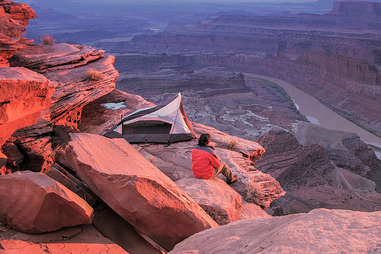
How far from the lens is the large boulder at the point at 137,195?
3.14 meters

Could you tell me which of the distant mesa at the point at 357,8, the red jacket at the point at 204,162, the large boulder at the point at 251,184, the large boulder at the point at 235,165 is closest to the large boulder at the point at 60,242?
the red jacket at the point at 204,162

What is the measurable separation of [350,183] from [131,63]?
51.4 m

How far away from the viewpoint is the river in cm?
3281

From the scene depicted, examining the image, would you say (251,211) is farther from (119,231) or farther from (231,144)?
(231,144)

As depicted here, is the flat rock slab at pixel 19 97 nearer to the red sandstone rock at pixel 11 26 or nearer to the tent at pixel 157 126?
the tent at pixel 157 126

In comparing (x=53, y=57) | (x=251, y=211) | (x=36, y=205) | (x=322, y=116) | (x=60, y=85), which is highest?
(x=53, y=57)

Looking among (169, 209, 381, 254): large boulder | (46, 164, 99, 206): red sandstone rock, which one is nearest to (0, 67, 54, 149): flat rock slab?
(46, 164, 99, 206): red sandstone rock

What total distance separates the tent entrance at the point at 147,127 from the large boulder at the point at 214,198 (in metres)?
3.23

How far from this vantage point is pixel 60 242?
274cm

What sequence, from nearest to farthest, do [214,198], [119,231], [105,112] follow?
[119,231]
[214,198]
[105,112]

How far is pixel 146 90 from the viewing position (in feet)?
151

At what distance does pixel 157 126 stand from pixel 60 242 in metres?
5.81

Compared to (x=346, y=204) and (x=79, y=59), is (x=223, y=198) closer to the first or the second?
(x=79, y=59)

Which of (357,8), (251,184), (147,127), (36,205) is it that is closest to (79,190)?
(36,205)
